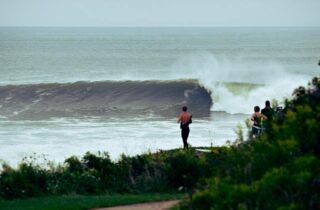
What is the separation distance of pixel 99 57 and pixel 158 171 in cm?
7728

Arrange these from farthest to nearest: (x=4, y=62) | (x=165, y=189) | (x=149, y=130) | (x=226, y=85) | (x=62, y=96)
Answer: (x=4, y=62)
(x=226, y=85)
(x=62, y=96)
(x=149, y=130)
(x=165, y=189)

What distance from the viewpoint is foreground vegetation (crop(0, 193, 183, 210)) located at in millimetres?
12472

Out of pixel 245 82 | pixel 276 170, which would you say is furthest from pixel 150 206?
A: pixel 245 82

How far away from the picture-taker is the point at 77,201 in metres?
12.9

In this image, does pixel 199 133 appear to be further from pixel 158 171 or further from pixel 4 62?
pixel 4 62

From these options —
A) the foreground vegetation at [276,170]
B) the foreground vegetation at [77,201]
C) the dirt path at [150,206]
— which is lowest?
the dirt path at [150,206]

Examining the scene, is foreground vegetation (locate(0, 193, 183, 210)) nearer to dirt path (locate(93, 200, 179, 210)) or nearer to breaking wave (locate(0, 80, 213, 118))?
dirt path (locate(93, 200, 179, 210))

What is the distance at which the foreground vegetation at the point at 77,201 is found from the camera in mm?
12472

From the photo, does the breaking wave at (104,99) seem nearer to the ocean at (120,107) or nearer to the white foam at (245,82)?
the ocean at (120,107)

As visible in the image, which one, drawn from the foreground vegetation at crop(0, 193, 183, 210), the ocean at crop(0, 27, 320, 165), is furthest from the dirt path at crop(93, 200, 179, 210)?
the ocean at crop(0, 27, 320, 165)

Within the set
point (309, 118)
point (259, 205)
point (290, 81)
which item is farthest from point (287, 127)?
point (290, 81)

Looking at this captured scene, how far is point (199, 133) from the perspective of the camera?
27000mm

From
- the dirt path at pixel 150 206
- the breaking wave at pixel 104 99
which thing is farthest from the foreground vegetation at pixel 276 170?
the breaking wave at pixel 104 99

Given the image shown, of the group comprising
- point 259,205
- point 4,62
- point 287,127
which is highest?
point 4,62
